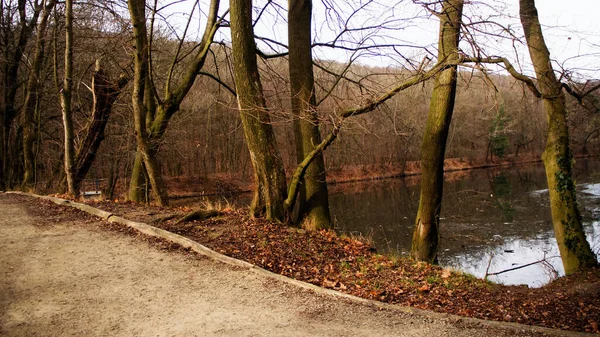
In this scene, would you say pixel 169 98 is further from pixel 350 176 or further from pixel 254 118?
pixel 350 176

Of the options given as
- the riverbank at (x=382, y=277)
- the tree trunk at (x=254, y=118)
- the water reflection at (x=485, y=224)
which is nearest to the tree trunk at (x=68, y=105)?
the riverbank at (x=382, y=277)

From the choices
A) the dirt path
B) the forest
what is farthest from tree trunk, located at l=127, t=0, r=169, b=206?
the dirt path

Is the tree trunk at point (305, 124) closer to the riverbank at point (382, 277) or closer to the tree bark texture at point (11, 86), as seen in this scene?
the riverbank at point (382, 277)

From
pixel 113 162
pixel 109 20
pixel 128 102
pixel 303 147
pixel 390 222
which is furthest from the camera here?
pixel 113 162

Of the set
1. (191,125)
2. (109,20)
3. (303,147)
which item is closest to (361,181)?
(191,125)

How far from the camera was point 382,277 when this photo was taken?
6145 millimetres

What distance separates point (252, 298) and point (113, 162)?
19.4 meters

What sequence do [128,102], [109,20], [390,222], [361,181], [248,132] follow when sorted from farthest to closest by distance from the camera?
[361,181], [390,222], [128,102], [109,20], [248,132]

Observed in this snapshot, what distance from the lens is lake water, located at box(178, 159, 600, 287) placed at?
42.1 ft

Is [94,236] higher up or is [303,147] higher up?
[303,147]

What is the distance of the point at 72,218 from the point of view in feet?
29.3

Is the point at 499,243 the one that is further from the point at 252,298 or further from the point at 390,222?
the point at 252,298

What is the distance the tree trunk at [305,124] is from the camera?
9773 millimetres

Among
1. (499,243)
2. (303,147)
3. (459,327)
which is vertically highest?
(303,147)
